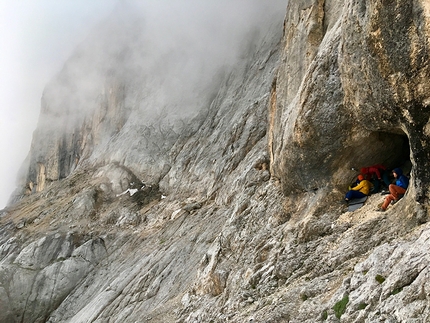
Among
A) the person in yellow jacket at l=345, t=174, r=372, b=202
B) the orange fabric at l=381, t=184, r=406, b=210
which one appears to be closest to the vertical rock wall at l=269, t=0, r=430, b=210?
the person in yellow jacket at l=345, t=174, r=372, b=202

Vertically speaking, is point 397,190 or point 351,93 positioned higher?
point 351,93

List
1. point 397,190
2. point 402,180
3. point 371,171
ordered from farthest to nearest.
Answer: point 371,171 → point 402,180 → point 397,190

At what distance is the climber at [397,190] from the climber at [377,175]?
907 mm

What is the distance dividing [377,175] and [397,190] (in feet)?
5.67

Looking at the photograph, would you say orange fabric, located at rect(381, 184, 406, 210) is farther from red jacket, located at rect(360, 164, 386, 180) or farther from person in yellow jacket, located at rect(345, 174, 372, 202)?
red jacket, located at rect(360, 164, 386, 180)

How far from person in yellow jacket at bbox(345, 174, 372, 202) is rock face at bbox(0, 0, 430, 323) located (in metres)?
0.46

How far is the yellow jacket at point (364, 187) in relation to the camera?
38.8 ft

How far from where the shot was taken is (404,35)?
26.7 ft

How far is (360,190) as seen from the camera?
11977 millimetres

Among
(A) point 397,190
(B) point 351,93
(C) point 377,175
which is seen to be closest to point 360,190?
(C) point 377,175

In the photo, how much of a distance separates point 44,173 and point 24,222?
29.7m

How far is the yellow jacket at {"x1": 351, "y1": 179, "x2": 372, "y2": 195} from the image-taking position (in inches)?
466

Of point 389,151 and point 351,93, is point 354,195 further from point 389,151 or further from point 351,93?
point 351,93

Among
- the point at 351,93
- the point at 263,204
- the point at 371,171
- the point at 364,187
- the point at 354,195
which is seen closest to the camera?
the point at 351,93
